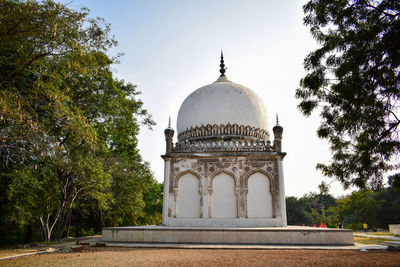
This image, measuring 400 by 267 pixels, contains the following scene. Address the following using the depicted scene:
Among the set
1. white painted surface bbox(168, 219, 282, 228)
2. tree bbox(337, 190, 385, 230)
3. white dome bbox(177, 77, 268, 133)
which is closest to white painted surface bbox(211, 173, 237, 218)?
white painted surface bbox(168, 219, 282, 228)

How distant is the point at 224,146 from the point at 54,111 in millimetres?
8200

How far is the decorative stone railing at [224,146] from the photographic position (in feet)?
45.2

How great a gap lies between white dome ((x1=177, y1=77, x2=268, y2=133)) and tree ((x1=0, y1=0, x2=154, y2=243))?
8.26ft

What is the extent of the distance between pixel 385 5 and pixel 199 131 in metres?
11.0

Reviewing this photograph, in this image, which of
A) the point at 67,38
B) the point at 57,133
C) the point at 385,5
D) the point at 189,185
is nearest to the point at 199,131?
the point at 189,185

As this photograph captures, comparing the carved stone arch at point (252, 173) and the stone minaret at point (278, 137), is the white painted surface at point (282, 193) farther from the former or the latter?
the stone minaret at point (278, 137)

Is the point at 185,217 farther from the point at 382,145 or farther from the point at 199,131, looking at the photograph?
the point at 382,145

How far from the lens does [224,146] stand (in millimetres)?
14008

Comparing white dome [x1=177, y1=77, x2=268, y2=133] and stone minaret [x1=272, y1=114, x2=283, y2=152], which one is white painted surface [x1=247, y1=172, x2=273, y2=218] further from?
white dome [x1=177, y1=77, x2=268, y2=133]

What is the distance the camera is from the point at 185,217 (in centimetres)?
1322

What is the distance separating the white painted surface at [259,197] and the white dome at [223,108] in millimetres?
3388

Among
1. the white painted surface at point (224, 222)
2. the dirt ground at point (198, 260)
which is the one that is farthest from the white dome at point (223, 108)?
the dirt ground at point (198, 260)

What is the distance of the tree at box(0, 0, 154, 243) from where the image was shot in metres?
6.86

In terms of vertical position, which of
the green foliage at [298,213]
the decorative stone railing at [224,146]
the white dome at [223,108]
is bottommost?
the green foliage at [298,213]
